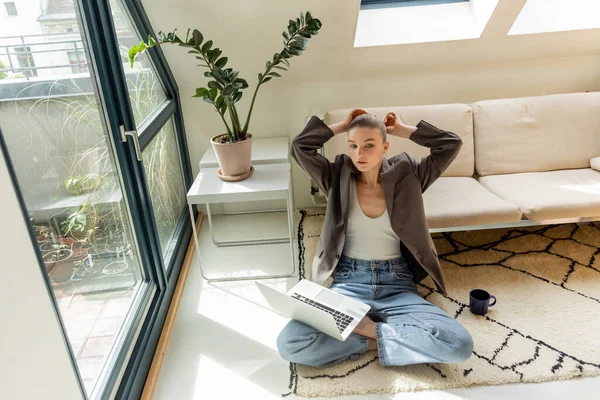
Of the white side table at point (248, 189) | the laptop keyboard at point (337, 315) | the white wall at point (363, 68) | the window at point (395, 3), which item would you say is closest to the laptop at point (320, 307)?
the laptop keyboard at point (337, 315)

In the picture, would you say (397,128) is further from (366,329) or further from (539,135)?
(539,135)

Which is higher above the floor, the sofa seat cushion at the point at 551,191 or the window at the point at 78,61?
the window at the point at 78,61

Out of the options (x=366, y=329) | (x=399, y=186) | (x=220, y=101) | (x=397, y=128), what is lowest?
(x=366, y=329)

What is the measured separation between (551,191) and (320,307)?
1.36 meters

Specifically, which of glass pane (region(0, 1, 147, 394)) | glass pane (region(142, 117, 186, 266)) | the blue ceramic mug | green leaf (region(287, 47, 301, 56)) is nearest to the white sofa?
green leaf (region(287, 47, 301, 56))

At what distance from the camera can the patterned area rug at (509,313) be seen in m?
1.71

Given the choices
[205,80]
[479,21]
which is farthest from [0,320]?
[479,21]

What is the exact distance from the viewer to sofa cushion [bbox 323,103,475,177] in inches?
101

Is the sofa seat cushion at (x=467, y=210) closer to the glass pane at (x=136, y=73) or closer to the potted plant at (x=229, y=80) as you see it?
the potted plant at (x=229, y=80)

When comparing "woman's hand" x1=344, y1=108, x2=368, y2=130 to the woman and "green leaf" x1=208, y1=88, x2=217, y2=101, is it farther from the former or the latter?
"green leaf" x1=208, y1=88, x2=217, y2=101

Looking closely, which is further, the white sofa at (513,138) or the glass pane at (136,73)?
the white sofa at (513,138)

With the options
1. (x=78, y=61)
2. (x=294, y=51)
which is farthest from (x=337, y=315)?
(x=78, y=61)

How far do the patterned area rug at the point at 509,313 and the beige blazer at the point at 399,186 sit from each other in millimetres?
291

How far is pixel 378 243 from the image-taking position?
1950 mm
